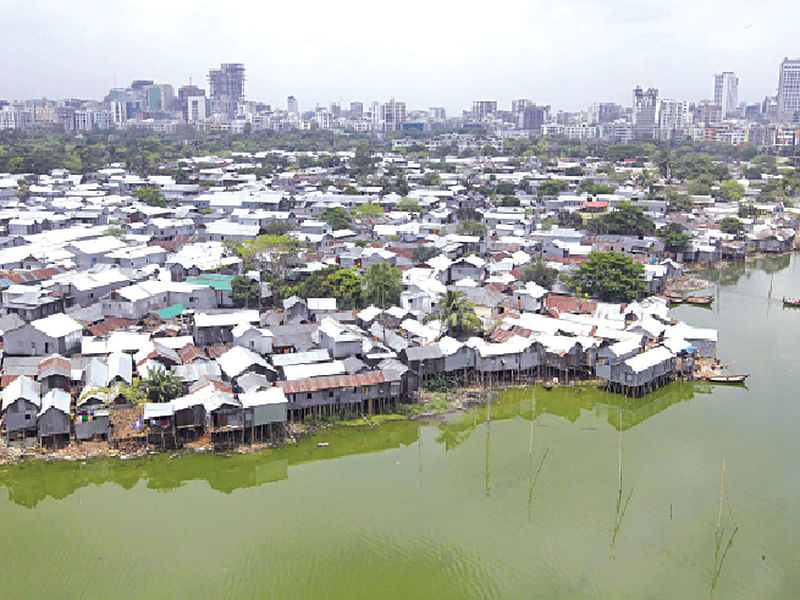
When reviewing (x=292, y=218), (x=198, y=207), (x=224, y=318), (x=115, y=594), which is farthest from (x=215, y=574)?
(x=198, y=207)

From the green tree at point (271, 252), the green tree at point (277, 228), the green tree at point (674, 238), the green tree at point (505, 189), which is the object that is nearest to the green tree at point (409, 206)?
the green tree at point (277, 228)

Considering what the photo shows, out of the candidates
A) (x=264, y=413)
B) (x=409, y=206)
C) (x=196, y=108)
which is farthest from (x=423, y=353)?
(x=196, y=108)

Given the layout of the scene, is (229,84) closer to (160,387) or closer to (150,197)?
(150,197)

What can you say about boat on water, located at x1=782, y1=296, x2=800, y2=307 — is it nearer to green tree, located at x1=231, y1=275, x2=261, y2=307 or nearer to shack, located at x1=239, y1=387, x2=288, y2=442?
green tree, located at x1=231, y1=275, x2=261, y2=307

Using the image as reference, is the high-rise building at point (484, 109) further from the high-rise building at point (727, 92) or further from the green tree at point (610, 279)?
the green tree at point (610, 279)

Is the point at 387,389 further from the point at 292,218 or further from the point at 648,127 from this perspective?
the point at 648,127
